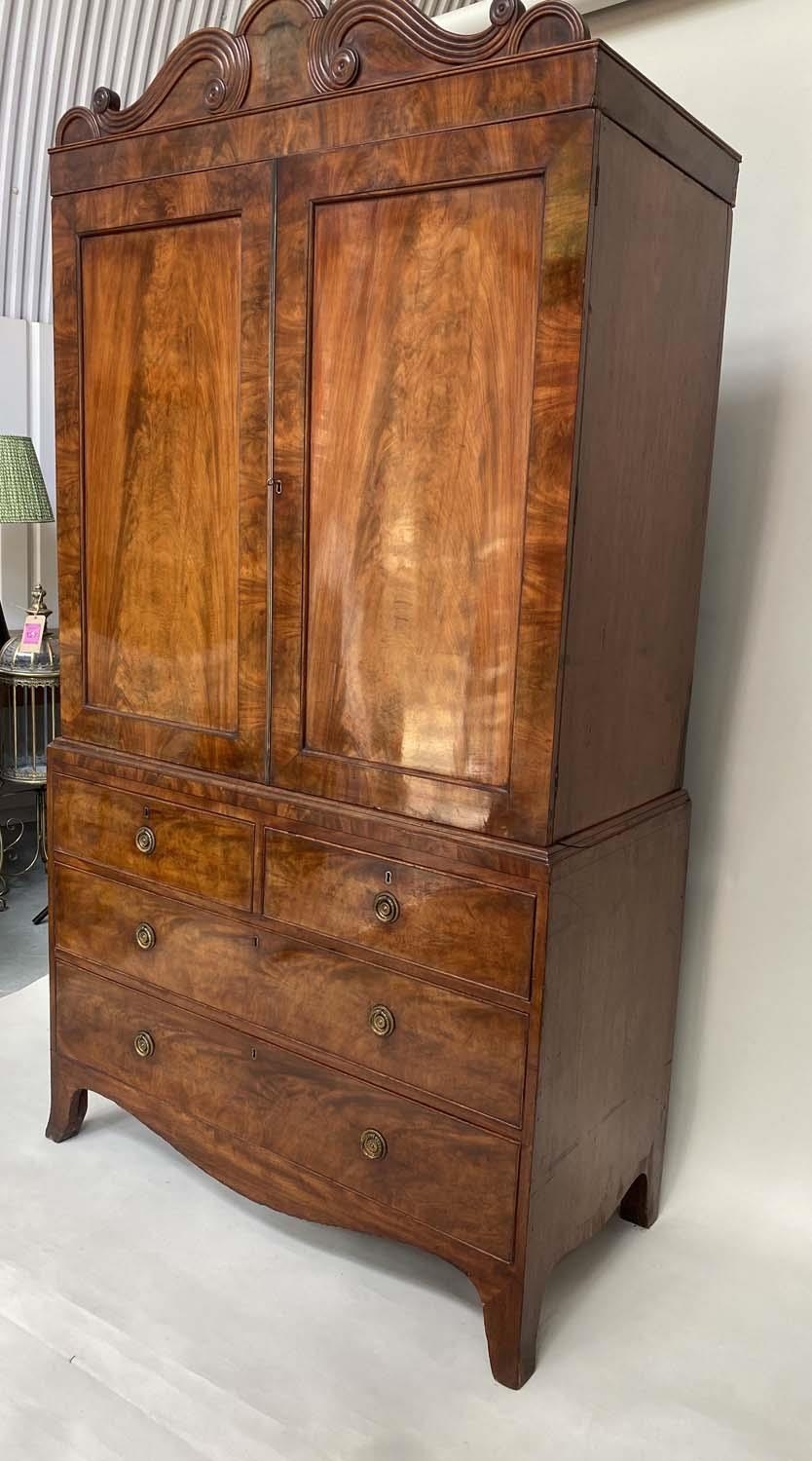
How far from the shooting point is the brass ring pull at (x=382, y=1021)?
1720 millimetres

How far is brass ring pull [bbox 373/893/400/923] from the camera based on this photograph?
1689mm

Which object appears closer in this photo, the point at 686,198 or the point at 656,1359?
the point at 686,198

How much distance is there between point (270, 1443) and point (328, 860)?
804 millimetres

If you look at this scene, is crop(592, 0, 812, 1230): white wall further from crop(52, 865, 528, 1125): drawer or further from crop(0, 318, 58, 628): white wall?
crop(0, 318, 58, 628): white wall

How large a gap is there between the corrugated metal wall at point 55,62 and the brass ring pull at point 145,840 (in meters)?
2.10

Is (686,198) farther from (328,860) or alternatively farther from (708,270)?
(328,860)

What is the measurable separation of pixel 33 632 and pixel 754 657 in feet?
6.70

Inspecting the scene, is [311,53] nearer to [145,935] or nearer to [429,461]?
[429,461]

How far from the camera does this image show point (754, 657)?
2018mm

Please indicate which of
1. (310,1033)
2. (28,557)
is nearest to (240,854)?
(310,1033)

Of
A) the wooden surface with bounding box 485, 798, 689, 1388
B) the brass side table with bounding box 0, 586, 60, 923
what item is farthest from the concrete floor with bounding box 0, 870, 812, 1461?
the brass side table with bounding box 0, 586, 60, 923

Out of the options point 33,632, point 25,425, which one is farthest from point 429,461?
point 25,425

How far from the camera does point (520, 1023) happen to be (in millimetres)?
1586

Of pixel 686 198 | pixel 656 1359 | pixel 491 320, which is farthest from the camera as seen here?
pixel 656 1359
